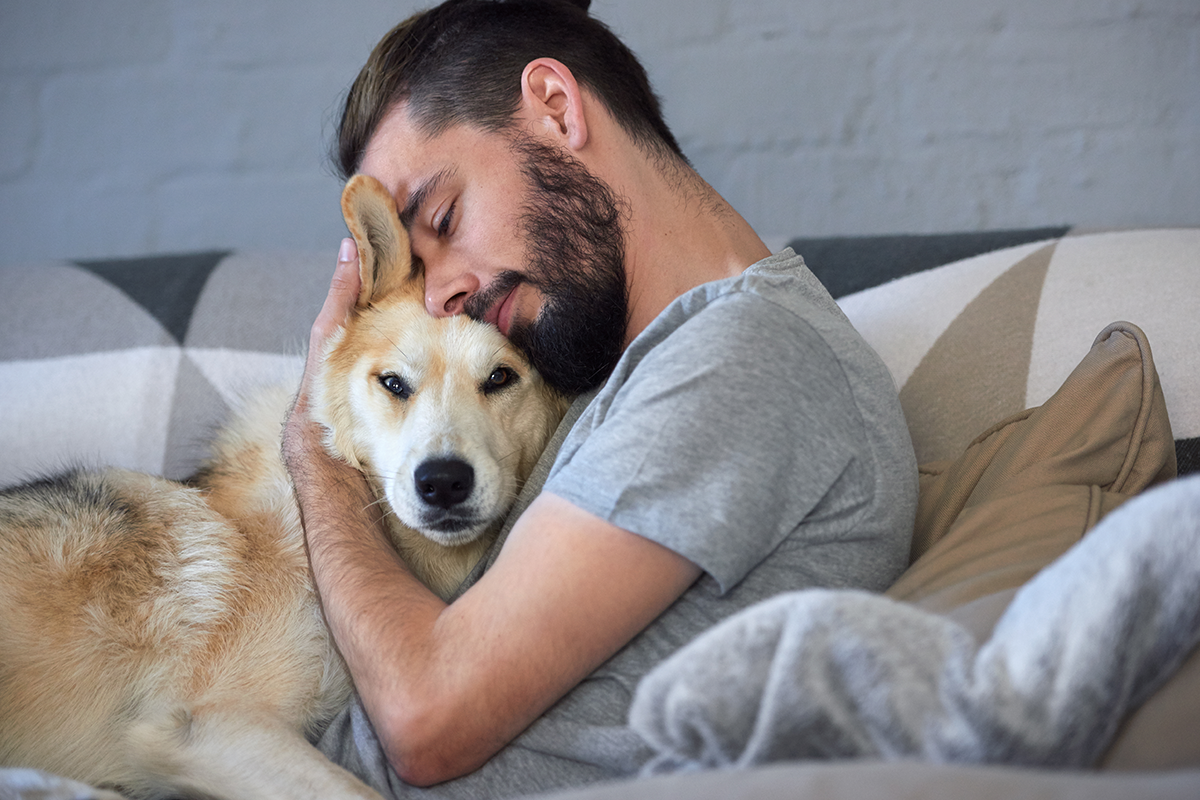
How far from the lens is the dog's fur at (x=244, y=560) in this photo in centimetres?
110

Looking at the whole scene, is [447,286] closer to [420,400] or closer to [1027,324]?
[420,400]

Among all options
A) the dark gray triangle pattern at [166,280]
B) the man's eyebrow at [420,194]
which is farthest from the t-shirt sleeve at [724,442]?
the dark gray triangle pattern at [166,280]

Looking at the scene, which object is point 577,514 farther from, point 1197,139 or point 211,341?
point 1197,139

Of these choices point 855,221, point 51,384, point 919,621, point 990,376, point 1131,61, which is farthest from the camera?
point 855,221

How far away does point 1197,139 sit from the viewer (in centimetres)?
220

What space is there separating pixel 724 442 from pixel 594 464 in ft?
0.49

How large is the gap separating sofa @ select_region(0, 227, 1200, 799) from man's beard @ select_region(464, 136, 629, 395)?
58 centimetres

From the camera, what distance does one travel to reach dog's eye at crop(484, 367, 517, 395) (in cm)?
138

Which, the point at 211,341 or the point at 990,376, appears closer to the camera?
the point at 990,376

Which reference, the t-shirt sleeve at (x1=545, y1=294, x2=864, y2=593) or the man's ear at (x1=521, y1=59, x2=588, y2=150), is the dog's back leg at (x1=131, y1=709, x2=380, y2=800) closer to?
the t-shirt sleeve at (x1=545, y1=294, x2=864, y2=593)

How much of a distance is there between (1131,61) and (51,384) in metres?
2.83

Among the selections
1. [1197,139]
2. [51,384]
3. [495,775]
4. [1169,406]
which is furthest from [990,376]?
[51,384]

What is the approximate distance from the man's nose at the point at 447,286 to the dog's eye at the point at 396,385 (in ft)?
0.42

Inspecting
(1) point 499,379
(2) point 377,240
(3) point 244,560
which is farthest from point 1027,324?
(3) point 244,560
